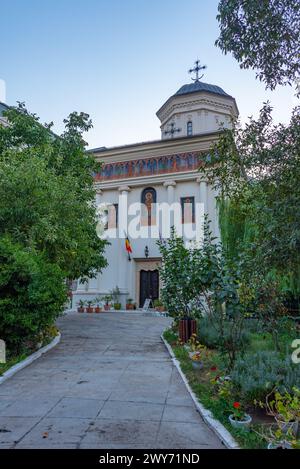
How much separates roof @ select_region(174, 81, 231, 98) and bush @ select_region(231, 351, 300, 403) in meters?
22.4

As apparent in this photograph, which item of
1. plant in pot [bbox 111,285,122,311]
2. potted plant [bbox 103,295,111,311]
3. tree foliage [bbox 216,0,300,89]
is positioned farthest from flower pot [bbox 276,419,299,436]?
plant in pot [bbox 111,285,122,311]

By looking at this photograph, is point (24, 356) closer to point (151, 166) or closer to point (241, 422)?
point (241, 422)

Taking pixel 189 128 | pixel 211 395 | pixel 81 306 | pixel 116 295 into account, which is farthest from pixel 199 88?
pixel 211 395

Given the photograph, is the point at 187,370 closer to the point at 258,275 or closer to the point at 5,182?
the point at 258,275

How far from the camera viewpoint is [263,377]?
4621mm

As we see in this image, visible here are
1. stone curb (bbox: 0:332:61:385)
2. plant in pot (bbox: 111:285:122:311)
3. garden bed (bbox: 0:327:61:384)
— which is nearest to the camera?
stone curb (bbox: 0:332:61:385)

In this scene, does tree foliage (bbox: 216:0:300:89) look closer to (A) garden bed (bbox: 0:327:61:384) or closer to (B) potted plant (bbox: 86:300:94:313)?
(A) garden bed (bbox: 0:327:61:384)

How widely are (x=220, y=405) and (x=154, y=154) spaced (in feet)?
66.1

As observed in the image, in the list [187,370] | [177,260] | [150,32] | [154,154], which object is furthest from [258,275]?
[154,154]

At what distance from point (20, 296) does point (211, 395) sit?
452 cm

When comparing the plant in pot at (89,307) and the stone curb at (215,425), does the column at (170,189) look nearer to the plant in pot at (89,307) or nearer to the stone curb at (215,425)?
the plant in pot at (89,307)

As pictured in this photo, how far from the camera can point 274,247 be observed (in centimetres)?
429

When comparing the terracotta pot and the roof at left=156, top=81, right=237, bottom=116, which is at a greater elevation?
the roof at left=156, top=81, right=237, bottom=116

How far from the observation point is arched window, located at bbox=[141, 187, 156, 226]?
23281 millimetres
